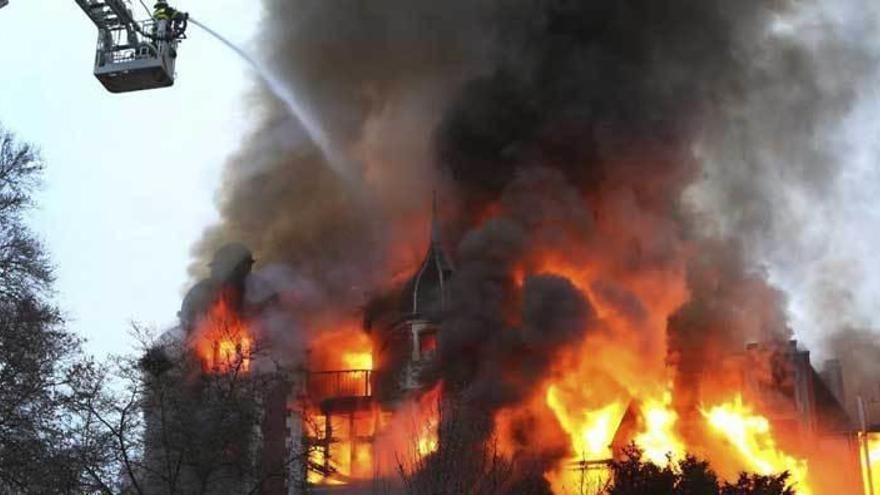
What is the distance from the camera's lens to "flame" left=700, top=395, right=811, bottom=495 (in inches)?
1537

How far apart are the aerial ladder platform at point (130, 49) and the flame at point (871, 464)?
34.0 meters

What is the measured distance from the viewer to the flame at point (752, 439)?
39.0 metres

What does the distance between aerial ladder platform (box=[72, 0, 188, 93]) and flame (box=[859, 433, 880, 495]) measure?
112ft

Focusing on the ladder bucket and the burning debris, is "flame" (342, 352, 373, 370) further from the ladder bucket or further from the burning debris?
the ladder bucket

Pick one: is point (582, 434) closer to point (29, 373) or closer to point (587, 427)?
point (587, 427)

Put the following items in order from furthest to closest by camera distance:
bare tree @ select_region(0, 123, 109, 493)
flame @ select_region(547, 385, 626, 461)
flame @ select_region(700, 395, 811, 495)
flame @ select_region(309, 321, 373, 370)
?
flame @ select_region(309, 321, 373, 370)
flame @ select_region(700, 395, 811, 495)
flame @ select_region(547, 385, 626, 461)
bare tree @ select_region(0, 123, 109, 493)

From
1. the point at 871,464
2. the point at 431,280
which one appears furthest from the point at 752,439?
the point at 431,280

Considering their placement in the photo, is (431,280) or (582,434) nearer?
(582,434)

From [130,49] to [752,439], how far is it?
91.8 feet

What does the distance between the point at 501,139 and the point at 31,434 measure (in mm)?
26628

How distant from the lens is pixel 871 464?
145 ft

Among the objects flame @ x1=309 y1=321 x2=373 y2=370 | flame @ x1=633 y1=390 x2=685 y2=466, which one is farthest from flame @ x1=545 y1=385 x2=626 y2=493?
flame @ x1=309 y1=321 x2=373 y2=370

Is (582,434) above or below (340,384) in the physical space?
below

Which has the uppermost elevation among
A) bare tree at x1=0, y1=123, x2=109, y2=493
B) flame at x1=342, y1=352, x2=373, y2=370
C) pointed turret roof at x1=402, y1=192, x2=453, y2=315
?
pointed turret roof at x1=402, y1=192, x2=453, y2=315
